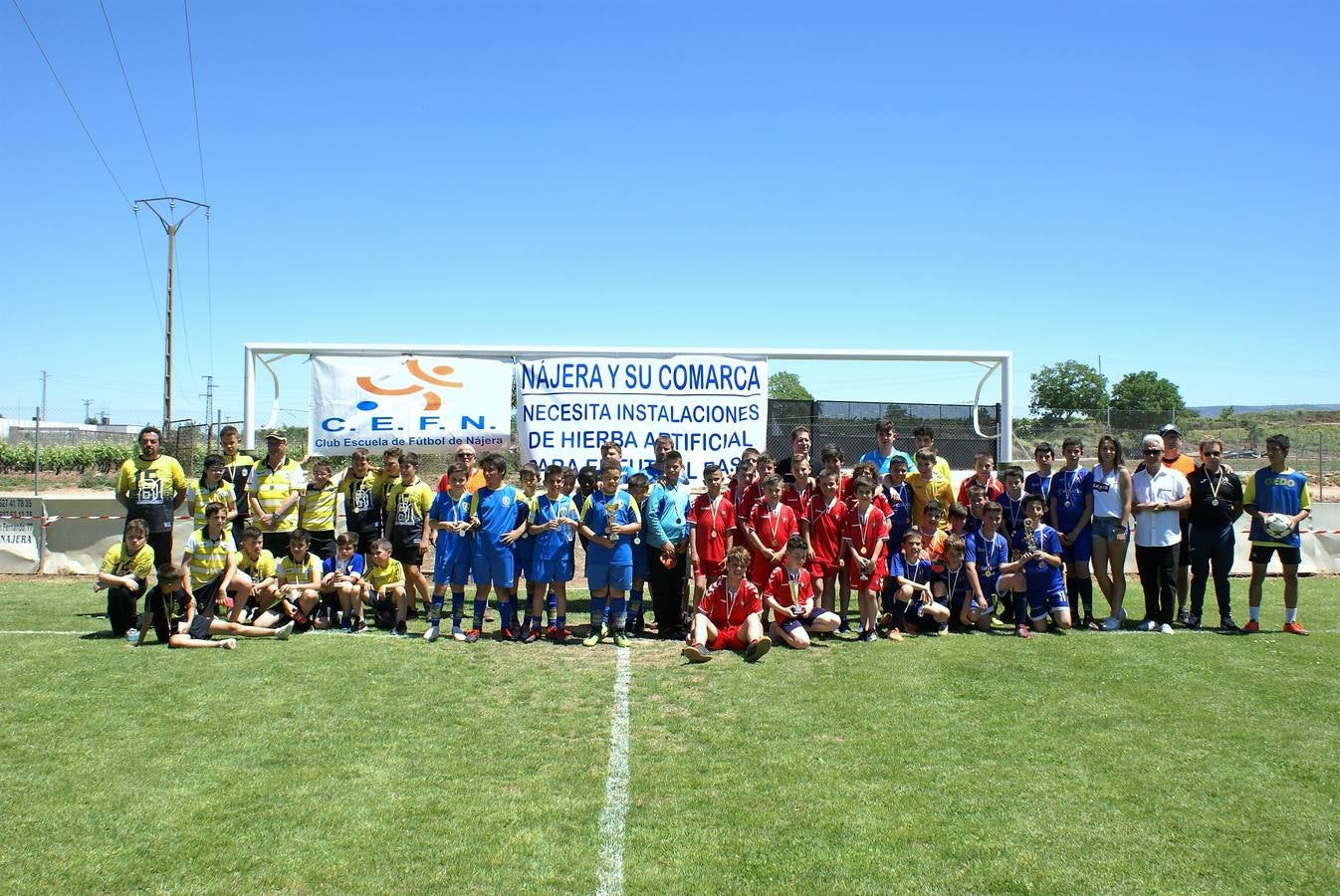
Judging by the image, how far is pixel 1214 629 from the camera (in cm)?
865

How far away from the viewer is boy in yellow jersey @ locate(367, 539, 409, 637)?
28.1ft

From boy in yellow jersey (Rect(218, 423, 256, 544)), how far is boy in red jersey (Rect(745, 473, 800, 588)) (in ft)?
16.3

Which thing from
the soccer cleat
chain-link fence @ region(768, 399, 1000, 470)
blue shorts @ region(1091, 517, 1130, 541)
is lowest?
the soccer cleat

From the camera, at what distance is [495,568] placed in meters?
8.09

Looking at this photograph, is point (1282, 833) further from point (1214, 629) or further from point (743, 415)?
point (743, 415)

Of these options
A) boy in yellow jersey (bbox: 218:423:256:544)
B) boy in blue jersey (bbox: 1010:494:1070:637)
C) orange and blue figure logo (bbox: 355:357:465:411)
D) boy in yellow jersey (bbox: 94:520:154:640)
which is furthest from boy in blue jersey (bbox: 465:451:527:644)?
boy in blue jersey (bbox: 1010:494:1070:637)

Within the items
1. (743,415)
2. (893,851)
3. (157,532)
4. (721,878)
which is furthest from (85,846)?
(743,415)

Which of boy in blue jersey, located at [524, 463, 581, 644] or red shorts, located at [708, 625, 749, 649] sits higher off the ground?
boy in blue jersey, located at [524, 463, 581, 644]

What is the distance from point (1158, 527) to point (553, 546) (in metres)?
5.64

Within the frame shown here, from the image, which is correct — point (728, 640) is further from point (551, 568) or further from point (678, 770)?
point (678, 770)

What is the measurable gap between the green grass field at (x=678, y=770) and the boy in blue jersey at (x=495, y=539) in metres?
0.69

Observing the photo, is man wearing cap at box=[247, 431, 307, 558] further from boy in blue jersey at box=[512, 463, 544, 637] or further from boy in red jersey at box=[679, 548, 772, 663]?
boy in red jersey at box=[679, 548, 772, 663]

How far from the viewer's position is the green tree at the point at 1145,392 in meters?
65.5

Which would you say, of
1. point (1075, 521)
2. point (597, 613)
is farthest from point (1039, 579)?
point (597, 613)
